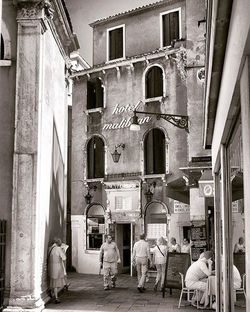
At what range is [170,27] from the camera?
22.3 m

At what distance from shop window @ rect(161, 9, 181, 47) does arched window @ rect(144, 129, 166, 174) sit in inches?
169

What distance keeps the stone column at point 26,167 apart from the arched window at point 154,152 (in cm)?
1032

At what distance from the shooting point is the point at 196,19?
63.1ft

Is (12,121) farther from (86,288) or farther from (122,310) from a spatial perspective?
(86,288)

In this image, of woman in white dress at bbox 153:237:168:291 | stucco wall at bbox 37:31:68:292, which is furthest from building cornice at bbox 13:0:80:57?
woman in white dress at bbox 153:237:168:291

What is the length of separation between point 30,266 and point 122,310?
8.75 feet

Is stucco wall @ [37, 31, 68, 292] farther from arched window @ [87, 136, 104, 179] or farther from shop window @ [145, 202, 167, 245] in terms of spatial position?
arched window @ [87, 136, 104, 179]

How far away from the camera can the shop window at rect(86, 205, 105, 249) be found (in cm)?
2247

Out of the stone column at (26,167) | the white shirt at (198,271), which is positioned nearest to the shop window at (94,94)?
the stone column at (26,167)

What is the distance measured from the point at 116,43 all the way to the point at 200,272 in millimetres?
14976

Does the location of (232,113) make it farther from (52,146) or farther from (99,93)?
(99,93)

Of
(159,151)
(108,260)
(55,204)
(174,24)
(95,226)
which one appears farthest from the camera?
(95,226)

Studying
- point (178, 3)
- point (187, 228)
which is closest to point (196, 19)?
point (178, 3)

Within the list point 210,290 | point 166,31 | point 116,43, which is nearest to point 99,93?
point 116,43
